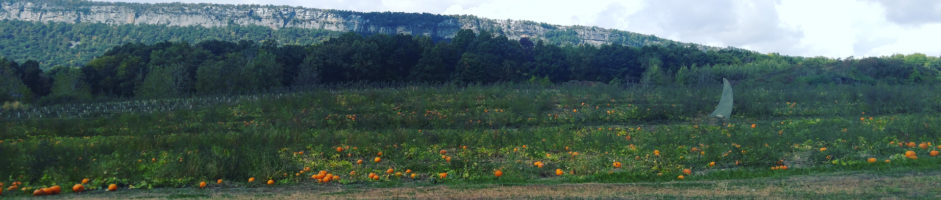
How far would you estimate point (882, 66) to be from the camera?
167ft

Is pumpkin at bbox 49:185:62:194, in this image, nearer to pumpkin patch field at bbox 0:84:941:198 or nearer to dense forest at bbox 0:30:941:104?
pumpkin patch field at bbox 0:84:941:198

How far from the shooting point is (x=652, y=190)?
8250mm

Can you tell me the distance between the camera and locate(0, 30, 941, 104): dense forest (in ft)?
143

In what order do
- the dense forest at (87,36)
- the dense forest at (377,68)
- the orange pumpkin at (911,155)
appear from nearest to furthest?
the orange pumpkin at (911,155) < the dense forest at (377,68) < the dense forest at (87,36)

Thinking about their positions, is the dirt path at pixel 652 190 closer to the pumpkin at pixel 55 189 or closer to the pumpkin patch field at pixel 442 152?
the pumpkin at pixel 55 189

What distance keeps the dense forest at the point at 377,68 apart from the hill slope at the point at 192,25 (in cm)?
2969

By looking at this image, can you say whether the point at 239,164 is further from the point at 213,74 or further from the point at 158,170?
the point at 213,74

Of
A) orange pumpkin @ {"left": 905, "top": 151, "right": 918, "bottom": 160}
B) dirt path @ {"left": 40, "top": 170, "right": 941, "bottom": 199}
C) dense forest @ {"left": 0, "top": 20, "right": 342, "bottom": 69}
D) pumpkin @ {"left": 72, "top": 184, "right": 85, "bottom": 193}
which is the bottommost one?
dense forest @ {"left": 0, "top": 20, "right": 342, "bottom": 69}

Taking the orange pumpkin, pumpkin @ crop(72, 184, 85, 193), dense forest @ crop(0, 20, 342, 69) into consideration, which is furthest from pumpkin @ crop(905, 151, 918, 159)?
dense forest @ crop(0, 20, 342, 69)

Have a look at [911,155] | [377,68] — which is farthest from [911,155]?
[377,68]

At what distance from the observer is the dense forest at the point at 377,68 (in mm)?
43688

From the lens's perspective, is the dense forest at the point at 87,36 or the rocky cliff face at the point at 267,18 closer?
the dense forest at the point at 87,36

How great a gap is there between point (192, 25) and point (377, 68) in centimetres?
7175

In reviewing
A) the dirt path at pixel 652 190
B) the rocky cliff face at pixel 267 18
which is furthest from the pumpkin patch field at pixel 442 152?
the rocky cliff face at pixel 267 18
